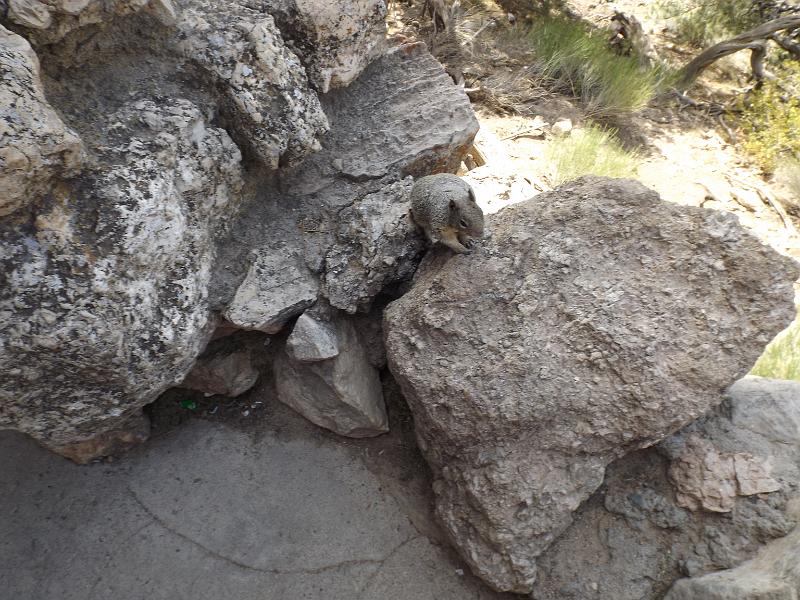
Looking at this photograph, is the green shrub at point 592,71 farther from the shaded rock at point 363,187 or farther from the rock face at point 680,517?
the rock face at point 680,517

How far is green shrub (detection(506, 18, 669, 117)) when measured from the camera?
5473 mm

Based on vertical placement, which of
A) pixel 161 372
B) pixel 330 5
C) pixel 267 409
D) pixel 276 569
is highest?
pixel 330 5

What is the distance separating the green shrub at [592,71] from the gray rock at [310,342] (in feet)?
13.4

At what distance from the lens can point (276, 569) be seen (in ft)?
8.09

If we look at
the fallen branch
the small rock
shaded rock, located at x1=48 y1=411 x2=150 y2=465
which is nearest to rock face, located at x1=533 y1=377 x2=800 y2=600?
shaded rock, located at x1=48 y1=411 x2=150 y2=465

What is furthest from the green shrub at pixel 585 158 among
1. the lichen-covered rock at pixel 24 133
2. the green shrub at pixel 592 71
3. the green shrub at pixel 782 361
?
the lichen-covered rock at pixel 24 133

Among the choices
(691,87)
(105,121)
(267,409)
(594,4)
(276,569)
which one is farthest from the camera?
(594,4)

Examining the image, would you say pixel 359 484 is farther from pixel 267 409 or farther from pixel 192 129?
pixel 192 129

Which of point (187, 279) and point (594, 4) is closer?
point (187, 279)

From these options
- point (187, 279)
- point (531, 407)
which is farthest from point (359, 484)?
point (187, 279)

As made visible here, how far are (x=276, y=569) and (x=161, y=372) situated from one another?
0.99 m

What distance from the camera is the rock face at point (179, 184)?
73.9 inches

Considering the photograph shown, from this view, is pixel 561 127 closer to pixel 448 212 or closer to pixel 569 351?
pixel 448 212

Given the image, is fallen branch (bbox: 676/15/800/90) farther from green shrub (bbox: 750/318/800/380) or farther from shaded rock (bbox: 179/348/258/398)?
shaded rock (bbox: 179/348/258/398)
